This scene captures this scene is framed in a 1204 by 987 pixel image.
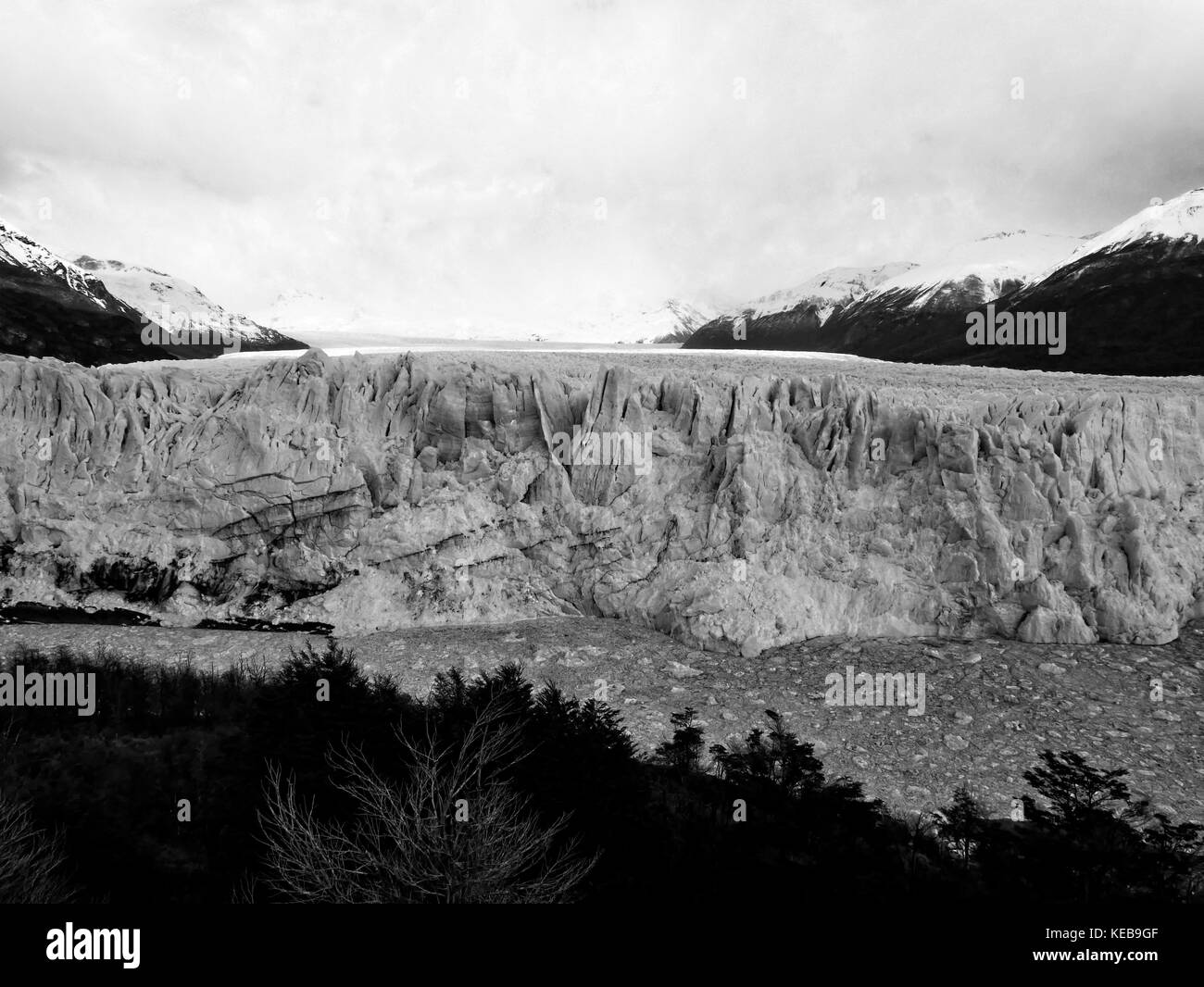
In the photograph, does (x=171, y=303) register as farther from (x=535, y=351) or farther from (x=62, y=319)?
(x=535, y=351)

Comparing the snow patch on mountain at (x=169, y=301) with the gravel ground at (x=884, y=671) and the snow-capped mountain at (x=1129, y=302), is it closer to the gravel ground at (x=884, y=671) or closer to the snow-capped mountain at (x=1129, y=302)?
the gravel ground at (x=884, y=671)

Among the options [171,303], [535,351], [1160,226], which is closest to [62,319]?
[171,303]

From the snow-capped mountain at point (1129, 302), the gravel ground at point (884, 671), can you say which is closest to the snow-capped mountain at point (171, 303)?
the gravel ground at point (884, 671)

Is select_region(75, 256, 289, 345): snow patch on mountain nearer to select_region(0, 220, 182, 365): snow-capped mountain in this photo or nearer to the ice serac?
select_region(0, 220, 182, 365): snow-capped mountain

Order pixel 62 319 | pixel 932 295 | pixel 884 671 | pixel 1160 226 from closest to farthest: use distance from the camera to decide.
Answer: pixel 884 671, pixel 62 319, pixel 1160 226, pixel 932 295

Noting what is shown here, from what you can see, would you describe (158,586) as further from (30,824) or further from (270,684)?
(30,824)
